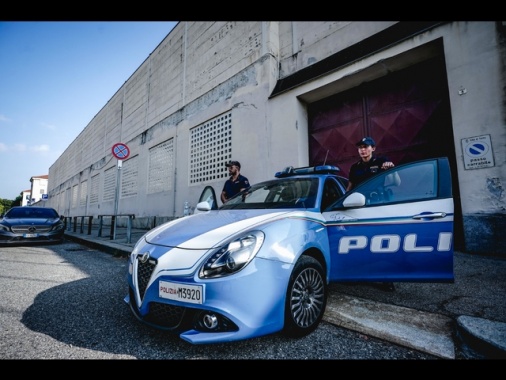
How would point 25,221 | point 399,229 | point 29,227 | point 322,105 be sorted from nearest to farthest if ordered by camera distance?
1. point 399,229
2. point 29,227
3. point 25,221
4. point 322,105

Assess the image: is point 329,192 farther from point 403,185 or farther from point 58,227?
point 58,227

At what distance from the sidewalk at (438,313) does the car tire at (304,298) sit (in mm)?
321

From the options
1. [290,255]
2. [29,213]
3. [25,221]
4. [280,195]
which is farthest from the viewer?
[29,213]

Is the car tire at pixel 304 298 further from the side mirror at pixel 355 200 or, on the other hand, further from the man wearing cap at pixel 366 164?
the man wearing cap at pixel 366 164

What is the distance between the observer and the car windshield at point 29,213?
7.37 meters

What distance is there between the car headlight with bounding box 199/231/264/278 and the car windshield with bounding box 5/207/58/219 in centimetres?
852

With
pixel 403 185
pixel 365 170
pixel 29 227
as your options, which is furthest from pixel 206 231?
pixel 29 227

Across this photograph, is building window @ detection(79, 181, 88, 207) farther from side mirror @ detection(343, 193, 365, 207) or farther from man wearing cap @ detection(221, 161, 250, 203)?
side mirror @ detection(343, 193, 365, 207)

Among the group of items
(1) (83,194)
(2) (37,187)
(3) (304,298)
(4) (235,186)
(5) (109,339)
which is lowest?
(5) (109,339)

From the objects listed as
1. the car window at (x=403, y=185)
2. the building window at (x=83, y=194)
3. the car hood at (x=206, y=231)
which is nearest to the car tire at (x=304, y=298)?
the car hood at (x=206, y=231)

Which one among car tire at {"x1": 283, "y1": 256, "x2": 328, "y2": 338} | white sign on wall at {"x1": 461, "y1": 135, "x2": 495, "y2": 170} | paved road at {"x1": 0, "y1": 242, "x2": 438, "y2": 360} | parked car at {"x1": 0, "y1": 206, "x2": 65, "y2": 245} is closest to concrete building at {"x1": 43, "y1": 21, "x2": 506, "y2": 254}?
white sign on wall at {"x1": 461, "y1": 135, "x2": 495, "y2": 170}

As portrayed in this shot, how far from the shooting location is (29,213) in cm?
765

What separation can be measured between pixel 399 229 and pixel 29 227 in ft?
28.1
